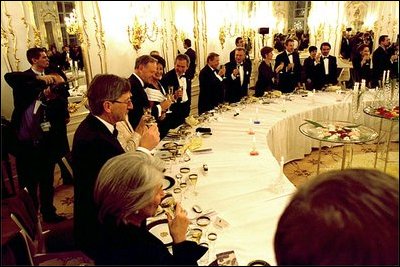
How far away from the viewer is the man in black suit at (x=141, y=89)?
338 cm

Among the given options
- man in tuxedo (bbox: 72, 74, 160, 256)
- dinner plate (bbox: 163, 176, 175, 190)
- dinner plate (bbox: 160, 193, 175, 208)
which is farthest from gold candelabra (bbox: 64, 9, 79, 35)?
dinner plate (bbox: 160, 193, 175, 208)

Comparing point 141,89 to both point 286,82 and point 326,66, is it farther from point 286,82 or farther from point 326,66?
point 326,66

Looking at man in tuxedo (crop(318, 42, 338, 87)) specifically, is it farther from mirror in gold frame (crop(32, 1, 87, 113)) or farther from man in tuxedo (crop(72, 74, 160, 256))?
man in tuxedo (crop(72, 74, 160, 256))

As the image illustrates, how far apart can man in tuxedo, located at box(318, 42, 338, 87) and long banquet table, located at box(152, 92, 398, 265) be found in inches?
51.0

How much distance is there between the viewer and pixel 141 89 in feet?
11.2

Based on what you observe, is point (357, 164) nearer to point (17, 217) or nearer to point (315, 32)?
point (315, 32)

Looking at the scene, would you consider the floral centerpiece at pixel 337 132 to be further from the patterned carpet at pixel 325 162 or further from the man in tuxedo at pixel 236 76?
the man in tuxedo at pixel 236 76

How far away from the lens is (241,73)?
557cm

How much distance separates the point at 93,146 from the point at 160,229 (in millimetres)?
588

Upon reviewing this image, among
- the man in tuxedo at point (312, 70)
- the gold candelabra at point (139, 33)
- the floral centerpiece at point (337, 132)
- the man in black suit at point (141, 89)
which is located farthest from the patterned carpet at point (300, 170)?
the gold candelabra at point (139, 33)

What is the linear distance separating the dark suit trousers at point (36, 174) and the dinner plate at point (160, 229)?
6.28 ft

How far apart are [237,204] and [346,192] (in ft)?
4.87

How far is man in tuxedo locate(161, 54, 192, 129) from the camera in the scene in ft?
14.0

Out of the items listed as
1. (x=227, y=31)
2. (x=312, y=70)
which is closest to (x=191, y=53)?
(x=227, y=31)
